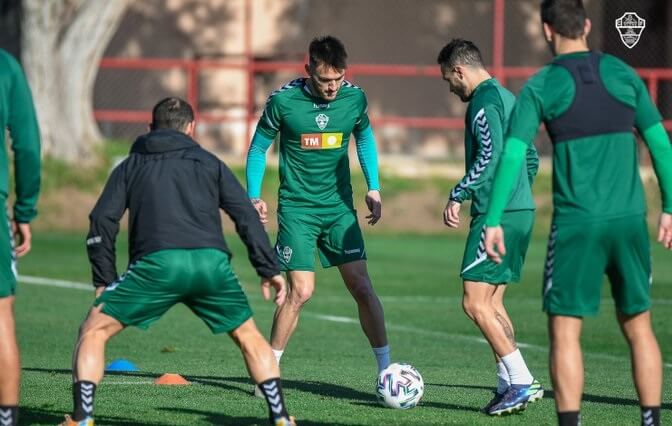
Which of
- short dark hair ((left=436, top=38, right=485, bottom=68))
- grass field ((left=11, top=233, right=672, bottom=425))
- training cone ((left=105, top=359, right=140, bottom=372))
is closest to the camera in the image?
grass field ((left=11, top=233, right=672, bottom=425))

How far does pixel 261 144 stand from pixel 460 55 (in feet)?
5.60

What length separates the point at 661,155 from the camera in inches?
282

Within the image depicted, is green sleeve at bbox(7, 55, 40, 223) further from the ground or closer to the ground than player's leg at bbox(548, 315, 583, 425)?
further from the ground

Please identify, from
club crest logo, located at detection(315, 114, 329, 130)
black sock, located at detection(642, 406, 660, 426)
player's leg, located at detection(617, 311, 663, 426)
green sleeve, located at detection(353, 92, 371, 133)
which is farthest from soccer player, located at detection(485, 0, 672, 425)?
green sleeve, located at detection(353, 92, 371, 133)

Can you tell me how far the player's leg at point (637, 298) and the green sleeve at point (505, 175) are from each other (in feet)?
1.74

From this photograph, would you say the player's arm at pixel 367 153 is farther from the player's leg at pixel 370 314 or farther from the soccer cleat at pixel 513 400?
the soccer cleat at pixel 513 400

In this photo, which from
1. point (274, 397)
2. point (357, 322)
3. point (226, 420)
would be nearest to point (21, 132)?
point (274, 397)

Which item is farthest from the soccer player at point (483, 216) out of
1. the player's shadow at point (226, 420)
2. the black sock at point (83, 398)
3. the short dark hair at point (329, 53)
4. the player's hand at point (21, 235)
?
the player's hand at point (21, 235)

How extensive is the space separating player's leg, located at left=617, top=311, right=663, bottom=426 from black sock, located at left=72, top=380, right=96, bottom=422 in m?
2.68

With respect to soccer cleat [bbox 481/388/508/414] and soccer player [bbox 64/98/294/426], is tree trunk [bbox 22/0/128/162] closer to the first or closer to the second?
soccer cleat [bbox 481/388/508/414]

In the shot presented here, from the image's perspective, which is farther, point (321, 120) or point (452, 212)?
point (321, 120)

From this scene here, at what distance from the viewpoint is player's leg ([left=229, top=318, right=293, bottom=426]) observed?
732 centimetres

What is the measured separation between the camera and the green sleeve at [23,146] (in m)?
6.93

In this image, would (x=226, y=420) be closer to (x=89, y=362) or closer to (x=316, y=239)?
(x=89, y=362)
